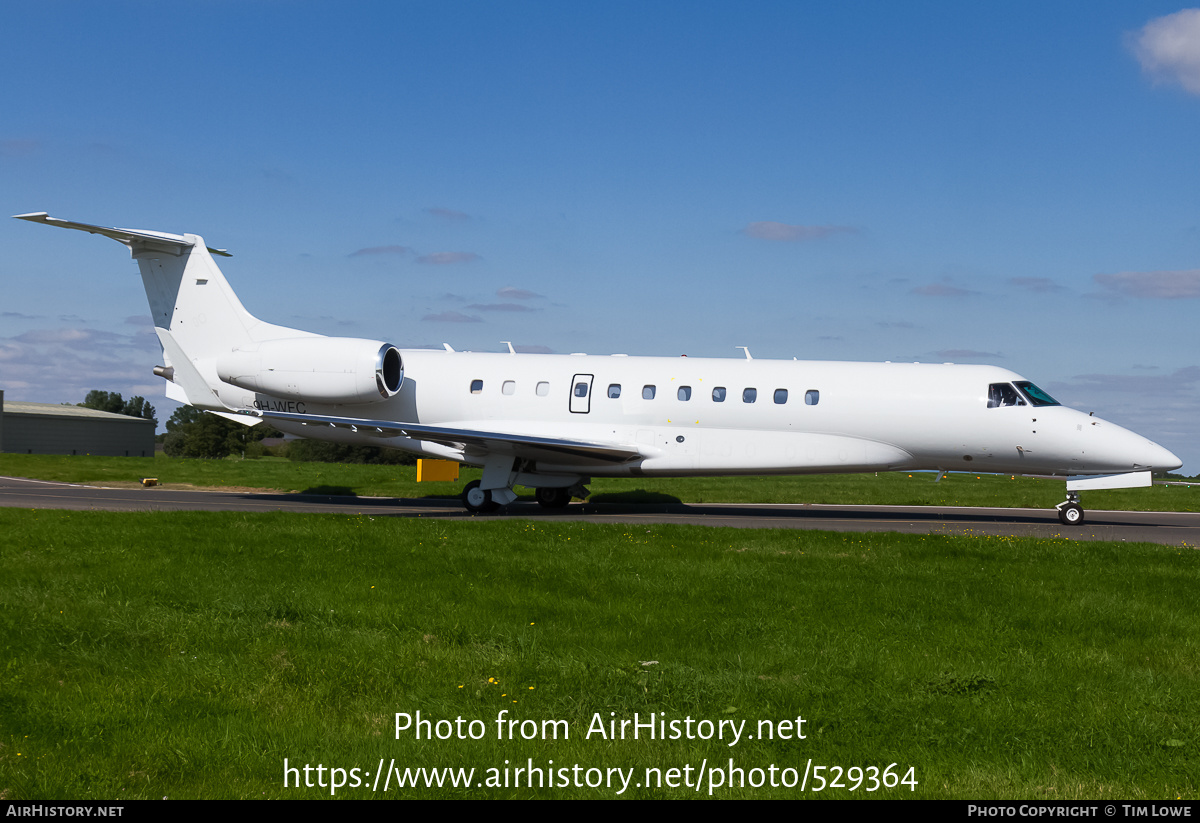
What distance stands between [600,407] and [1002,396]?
930cm

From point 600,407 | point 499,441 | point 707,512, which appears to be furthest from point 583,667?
point 707,512

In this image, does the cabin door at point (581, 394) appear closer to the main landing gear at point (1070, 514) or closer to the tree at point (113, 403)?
the main landing gear at point (1070, 514)

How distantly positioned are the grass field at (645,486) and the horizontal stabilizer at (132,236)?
8.31m

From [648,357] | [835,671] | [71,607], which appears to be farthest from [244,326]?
[835,671]

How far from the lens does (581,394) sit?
2417 cm

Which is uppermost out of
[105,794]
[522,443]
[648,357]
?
[648,357]

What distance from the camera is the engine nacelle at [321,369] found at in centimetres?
2425

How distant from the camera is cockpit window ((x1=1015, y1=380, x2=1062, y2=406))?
70.6ft

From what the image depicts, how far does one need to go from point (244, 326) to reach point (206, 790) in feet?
73.1

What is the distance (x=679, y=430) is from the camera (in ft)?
76.7

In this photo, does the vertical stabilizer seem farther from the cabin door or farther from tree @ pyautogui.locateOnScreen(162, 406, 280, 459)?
tree @ pyautogui.locateOnScreen(162, 406, 280, 459)

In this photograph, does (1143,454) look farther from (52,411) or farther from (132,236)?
(52,411)

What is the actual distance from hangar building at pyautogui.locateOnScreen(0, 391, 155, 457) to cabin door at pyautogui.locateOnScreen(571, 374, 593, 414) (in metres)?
61.2

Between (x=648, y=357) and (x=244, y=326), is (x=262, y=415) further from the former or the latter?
(x=648, y=357)
